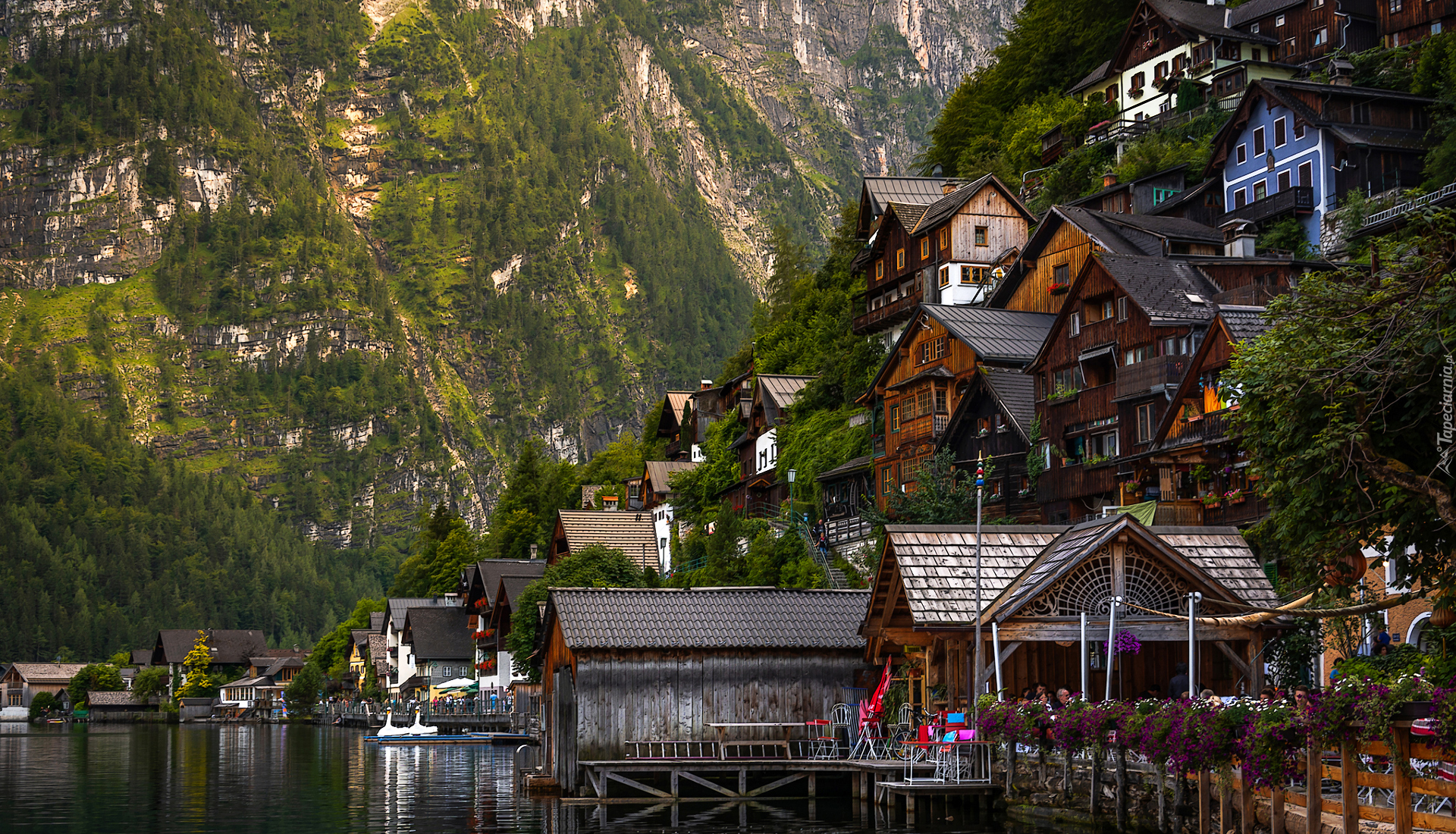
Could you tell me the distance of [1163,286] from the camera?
55406mm

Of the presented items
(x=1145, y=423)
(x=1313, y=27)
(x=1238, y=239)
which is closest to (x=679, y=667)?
(x=1145, y=423)

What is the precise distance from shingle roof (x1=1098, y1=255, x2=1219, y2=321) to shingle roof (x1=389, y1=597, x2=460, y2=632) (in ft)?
276

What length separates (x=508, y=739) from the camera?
297 ft

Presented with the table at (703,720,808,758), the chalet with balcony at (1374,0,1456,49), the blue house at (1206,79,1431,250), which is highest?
the chalet with balcony at (1374,0,1456,49)

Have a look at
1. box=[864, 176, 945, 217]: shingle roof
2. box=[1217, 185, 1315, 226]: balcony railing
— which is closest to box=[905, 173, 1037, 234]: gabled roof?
box=[864, 176, 945, 217]: shingle roof

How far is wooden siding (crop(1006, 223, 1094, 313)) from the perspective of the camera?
68750 mm

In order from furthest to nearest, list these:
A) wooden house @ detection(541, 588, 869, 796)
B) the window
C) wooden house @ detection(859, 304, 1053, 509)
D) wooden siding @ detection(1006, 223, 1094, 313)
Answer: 1. wooden siding @ detection(1006, 223, 1094, 313)
2. wooden house @ detection(859, 304, 1053, 509)
3. the window
4. wooden house @ detection(541, 588, 869, 796)

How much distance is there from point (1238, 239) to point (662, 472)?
4783cm

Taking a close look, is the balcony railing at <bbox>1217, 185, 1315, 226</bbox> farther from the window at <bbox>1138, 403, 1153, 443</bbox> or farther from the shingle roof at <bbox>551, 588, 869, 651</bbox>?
the shingle roof at <bbox>551, 588, 869, 651</bbox>

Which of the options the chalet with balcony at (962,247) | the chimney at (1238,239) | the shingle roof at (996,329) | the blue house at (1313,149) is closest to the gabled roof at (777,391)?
the chalet with balcony at (962,247)

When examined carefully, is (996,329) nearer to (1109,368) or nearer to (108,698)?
(1109,368)

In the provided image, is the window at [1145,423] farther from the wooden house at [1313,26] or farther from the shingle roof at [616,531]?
the shingle roof at [616,531]

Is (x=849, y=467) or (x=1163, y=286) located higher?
(x=1163, y=286)

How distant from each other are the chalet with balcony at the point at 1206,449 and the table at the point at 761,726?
1437 cm
